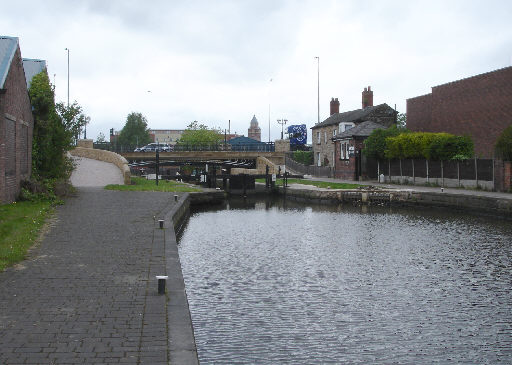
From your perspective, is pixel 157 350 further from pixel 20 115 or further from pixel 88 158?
pixel 88 158

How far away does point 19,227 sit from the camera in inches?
599

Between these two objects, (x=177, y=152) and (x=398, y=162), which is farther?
(x=177, y=152)

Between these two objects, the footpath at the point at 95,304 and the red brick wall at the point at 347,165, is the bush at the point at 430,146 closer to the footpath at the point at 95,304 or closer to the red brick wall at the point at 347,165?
the red brick wall at the point at 347,165

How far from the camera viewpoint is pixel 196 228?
24.5 meters

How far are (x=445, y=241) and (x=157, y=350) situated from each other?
51.4 ft

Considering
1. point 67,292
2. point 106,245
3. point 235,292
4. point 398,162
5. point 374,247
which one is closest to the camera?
point 67,292

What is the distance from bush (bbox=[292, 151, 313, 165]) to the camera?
67.7m

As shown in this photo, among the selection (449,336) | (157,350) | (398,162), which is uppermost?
(398,162)

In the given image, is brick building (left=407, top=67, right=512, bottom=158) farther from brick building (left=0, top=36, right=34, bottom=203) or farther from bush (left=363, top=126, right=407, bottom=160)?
brick building (left=0, top=36, right=34, bottom=203)

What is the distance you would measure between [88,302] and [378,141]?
130 ft

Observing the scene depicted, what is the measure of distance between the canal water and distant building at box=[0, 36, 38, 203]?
24.3 ft

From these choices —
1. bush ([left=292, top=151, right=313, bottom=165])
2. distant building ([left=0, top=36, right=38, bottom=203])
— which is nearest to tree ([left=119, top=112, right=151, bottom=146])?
bush ([left=292, top=151, right=313, bottom=165])

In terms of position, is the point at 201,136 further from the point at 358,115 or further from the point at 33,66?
the point at 33,66

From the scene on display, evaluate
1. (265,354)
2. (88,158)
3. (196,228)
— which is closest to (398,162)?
(196,228)
